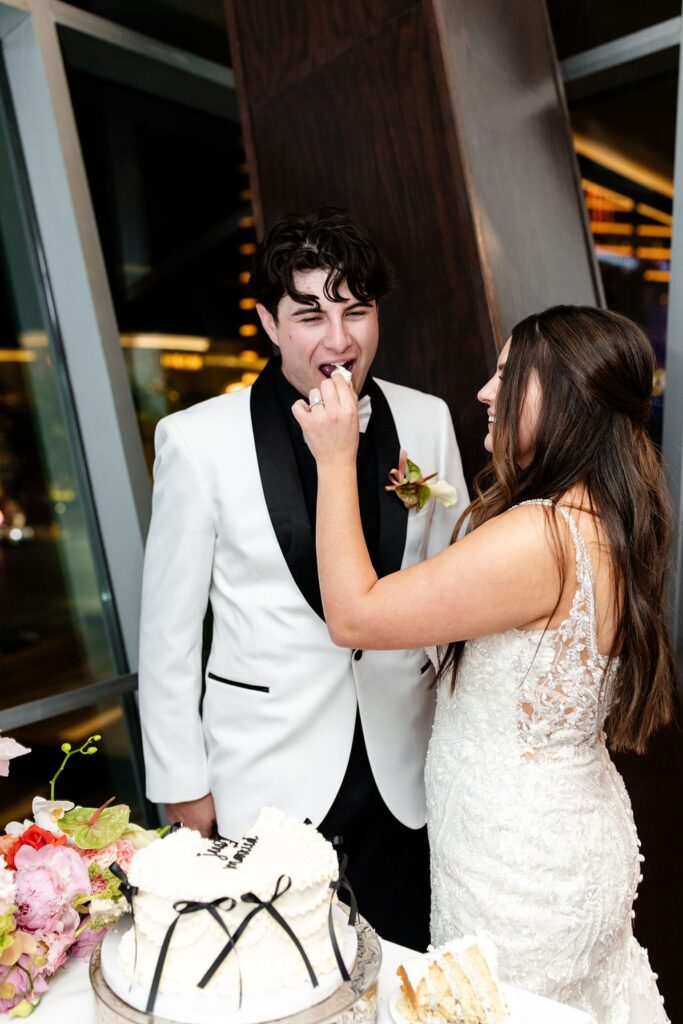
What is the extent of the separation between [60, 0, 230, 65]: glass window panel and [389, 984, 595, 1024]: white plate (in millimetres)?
2961

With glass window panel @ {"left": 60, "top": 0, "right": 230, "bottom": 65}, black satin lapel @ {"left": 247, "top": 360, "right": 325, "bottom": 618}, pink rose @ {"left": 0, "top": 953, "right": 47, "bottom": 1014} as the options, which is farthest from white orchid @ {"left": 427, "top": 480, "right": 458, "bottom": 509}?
glass window panel @ {"left": 60, "top": 0, "right": 230, "bottom": 65}

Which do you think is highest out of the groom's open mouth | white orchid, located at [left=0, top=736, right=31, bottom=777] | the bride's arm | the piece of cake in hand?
the groom's open mouth

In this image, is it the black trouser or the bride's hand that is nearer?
the bride's hand

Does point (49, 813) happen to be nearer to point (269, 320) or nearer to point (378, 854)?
point (378, 854)

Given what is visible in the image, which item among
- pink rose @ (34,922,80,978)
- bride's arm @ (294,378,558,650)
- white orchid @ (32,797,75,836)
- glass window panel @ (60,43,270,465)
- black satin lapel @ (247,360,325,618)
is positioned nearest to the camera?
pink rose @ (34,922,80,978)

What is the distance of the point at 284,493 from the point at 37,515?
1243 millimetres

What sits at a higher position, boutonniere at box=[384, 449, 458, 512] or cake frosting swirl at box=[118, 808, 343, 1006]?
boutonniere at box=[384, 449, 458, 512]

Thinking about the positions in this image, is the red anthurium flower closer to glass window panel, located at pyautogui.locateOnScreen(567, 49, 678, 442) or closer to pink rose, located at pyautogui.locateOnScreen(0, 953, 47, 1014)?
pink rose, located at pyautogui.locateOnScreen(0, 953, 47, 1014)

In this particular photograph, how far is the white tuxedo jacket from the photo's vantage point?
189 cm

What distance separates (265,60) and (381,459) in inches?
51.7

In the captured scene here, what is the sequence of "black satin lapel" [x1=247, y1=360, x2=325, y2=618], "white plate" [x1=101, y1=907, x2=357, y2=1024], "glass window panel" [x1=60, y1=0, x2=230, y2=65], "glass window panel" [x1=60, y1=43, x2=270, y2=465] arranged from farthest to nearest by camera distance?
"glass window panel" [x1=60, y1=43, x2=270, y2=465] < "glass window panel" [x1=60, y1=0, x2=230, y2=65] < "black satin lapel" [x1=247, y1=360, x2=325, y2=618] < "white plate" [x1=101, y1=907, x2=357, y2=1024]

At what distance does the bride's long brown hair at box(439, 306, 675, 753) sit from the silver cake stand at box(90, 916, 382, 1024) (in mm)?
674

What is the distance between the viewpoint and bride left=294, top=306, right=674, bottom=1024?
1.44 m

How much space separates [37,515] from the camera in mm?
2842
